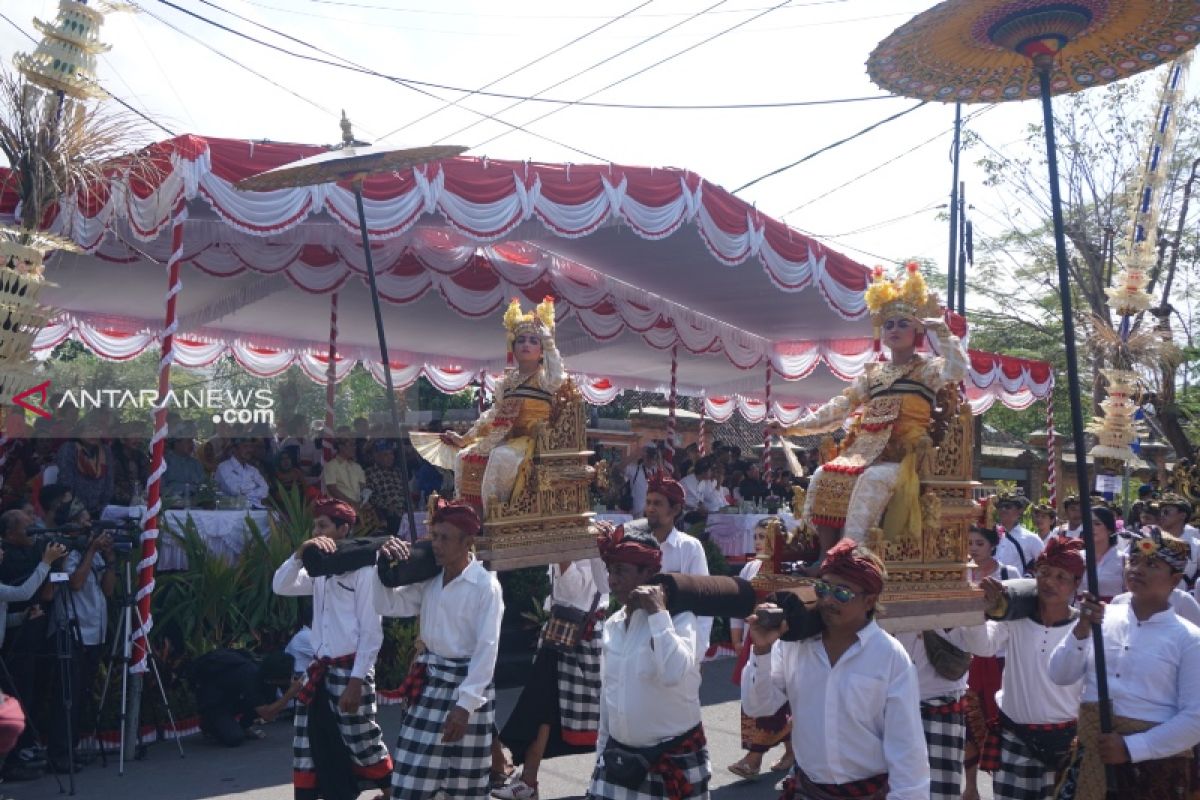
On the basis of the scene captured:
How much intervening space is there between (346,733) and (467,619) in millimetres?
1157

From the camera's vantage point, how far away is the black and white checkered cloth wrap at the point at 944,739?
211 inches

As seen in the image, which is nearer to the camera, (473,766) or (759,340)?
(473,766)

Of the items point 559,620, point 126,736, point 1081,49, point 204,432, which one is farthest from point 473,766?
point 204,432

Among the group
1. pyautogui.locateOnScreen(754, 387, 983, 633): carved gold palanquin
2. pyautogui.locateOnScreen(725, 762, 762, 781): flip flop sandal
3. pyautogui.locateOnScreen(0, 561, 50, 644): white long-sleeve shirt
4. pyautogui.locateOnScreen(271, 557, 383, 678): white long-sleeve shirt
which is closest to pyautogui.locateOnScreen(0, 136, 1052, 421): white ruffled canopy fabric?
pyautogui.locateOnScreen(0, 561, 50, 644): white long-sleeve shirt

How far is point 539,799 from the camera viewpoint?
709 centimetres

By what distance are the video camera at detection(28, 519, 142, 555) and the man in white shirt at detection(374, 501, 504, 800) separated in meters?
2.89

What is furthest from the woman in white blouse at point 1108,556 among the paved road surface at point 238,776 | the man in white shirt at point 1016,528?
the paved road surface at point 238,776

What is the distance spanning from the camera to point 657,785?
439cm

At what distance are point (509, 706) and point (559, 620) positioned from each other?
2980 millimetres

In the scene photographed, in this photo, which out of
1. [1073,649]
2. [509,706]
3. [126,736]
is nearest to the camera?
[1073,649]

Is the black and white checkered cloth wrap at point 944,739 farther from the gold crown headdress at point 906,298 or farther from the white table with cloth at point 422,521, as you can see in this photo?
the white table with cloth at point 422,521

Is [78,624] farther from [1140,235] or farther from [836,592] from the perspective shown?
[1140,235]

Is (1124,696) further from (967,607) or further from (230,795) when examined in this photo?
(230,795)

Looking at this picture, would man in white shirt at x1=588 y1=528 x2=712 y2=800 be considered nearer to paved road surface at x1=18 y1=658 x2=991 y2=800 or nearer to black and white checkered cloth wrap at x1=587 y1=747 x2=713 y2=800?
black and white checkered cloth wrap at x1=587 y1=747 x2=713 y2=800
